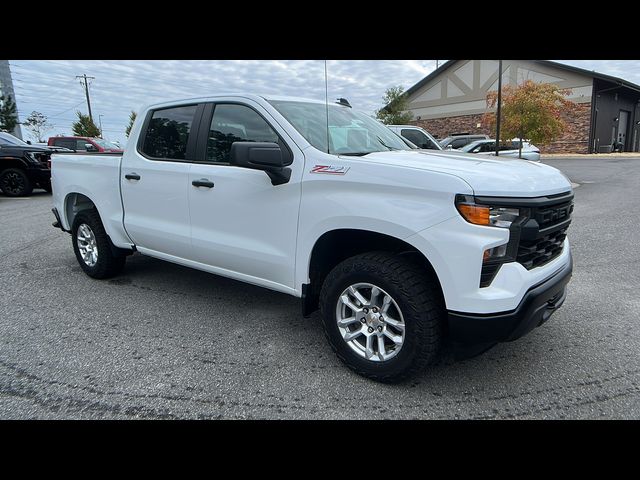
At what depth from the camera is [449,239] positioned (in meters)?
2.45

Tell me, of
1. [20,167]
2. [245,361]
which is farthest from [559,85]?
[245,361]

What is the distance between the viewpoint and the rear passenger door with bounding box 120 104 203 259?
391cm

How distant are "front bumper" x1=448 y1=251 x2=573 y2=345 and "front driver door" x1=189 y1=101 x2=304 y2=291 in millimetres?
1263

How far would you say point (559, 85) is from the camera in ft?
108

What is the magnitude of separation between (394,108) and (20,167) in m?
30.4

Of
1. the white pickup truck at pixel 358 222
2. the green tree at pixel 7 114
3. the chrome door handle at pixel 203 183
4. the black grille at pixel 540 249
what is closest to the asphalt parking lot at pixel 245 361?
the white pickup truck at pixel 358 222

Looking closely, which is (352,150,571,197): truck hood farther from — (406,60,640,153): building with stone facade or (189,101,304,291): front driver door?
(406,60,640,153): building with stone facade

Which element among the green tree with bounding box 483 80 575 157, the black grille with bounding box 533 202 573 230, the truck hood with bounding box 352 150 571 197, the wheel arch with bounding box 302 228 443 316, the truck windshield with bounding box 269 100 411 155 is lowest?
the wheel arch with bounding box 302 228 443 316

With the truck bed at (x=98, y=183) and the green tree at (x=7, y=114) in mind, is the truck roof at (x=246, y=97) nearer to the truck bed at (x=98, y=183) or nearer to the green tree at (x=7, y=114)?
the truck bed at (x=98, y=183)

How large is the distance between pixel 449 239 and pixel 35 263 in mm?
5628

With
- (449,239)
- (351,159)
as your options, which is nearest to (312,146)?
(351,159)

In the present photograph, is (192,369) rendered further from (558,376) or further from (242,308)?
(558,376)

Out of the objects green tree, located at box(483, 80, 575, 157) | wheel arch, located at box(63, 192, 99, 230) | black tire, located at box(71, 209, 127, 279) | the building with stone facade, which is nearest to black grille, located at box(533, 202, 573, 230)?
black tire, located at box(71, 209, 127, 279)

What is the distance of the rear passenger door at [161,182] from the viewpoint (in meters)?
3.91
